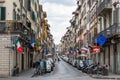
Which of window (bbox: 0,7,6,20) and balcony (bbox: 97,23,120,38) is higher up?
window (bbox: 0,7,6,20)

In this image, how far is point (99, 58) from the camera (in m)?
69.0

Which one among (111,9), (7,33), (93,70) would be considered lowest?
(93,70)

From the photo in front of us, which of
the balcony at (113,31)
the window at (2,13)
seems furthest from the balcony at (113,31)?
the window at (2,13)

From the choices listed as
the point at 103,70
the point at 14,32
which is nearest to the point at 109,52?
the point at 103,70

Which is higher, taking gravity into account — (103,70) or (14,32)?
(14,32)

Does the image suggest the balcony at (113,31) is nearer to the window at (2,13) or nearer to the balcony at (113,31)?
the balcony at (113,31)

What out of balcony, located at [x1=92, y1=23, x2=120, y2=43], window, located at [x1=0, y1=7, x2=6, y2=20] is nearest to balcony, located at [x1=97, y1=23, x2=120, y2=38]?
balcony, located at [x1=92, y1=23, x2=120, y2=43]

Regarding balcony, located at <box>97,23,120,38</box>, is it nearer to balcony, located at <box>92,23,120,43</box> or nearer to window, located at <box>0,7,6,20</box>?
balcony, located at <box>92,23,120,43</box>

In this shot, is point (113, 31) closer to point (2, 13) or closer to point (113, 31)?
point (113, 31)

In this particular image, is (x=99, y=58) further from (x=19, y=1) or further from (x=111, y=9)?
(x=19, y=1)

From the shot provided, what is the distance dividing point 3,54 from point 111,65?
14842mm

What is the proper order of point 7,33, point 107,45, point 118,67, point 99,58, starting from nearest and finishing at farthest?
point 7,33 < point 118,67 < point 107,45 < point 99,58

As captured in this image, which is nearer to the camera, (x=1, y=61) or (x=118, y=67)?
(x=1, y=61)

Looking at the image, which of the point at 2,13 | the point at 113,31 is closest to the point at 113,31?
the point at 113,31
